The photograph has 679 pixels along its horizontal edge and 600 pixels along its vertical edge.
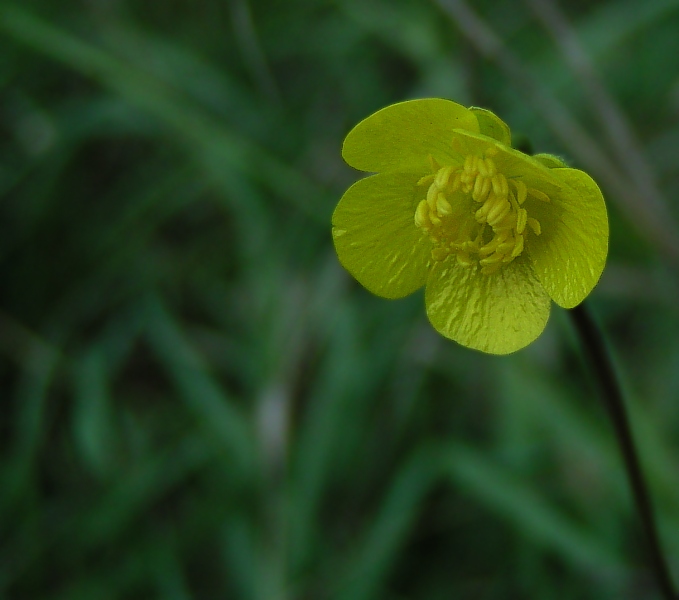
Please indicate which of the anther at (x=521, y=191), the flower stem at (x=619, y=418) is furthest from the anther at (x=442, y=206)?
the flower stem at (x=619, y=418)

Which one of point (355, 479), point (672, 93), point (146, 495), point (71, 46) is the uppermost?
point (672, 93)

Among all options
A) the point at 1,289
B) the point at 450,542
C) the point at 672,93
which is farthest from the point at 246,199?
the point at 672,93

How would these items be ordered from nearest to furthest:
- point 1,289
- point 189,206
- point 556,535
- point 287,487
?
point 556,535 < point 287,487 < point 1,289 < point 189,206

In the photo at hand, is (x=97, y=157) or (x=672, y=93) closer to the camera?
(x=672, y=93)

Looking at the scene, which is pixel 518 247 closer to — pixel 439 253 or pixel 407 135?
pixel 439 253

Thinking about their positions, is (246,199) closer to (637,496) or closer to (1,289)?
(1,289)

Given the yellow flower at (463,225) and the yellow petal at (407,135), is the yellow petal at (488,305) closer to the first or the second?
the yellow flower at (463,225)

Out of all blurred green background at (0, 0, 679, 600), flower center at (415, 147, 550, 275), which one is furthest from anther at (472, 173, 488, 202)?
blurred green background at (0, 0, 679, 600)
